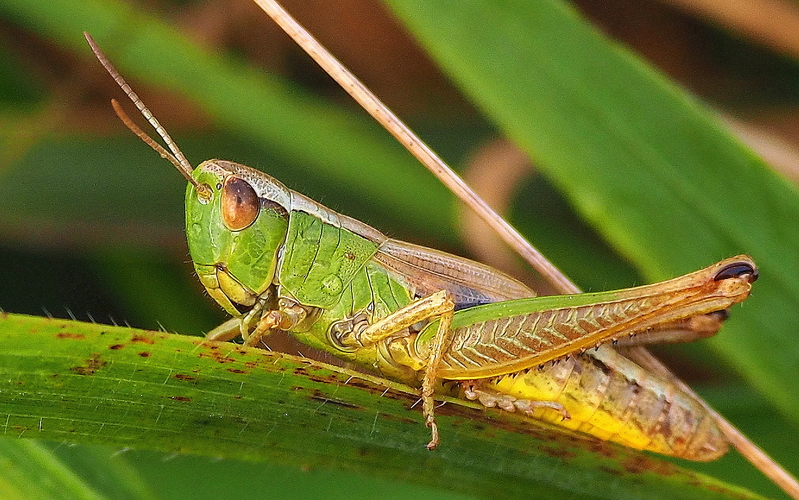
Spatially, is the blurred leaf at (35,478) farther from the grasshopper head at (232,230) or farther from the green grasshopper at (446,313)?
the grasshopper head at (232,230)

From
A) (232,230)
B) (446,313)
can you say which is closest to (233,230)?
(232,230)

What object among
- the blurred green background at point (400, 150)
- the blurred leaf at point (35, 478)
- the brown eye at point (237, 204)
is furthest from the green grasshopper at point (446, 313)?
the blurred leaf at point (35, 478)

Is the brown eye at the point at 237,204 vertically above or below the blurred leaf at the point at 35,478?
above

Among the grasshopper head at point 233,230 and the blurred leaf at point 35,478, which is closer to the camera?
the blurred leaf at point 35,478

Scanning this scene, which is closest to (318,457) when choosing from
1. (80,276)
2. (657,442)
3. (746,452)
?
(657,442)

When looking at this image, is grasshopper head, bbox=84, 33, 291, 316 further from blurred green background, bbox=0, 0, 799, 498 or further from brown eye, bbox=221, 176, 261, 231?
blurred green background, bbox=0, 0, 799, 498

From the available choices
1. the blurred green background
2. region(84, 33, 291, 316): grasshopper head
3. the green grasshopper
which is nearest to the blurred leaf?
the blurred green background

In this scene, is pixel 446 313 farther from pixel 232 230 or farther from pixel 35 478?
pixel 35 478
